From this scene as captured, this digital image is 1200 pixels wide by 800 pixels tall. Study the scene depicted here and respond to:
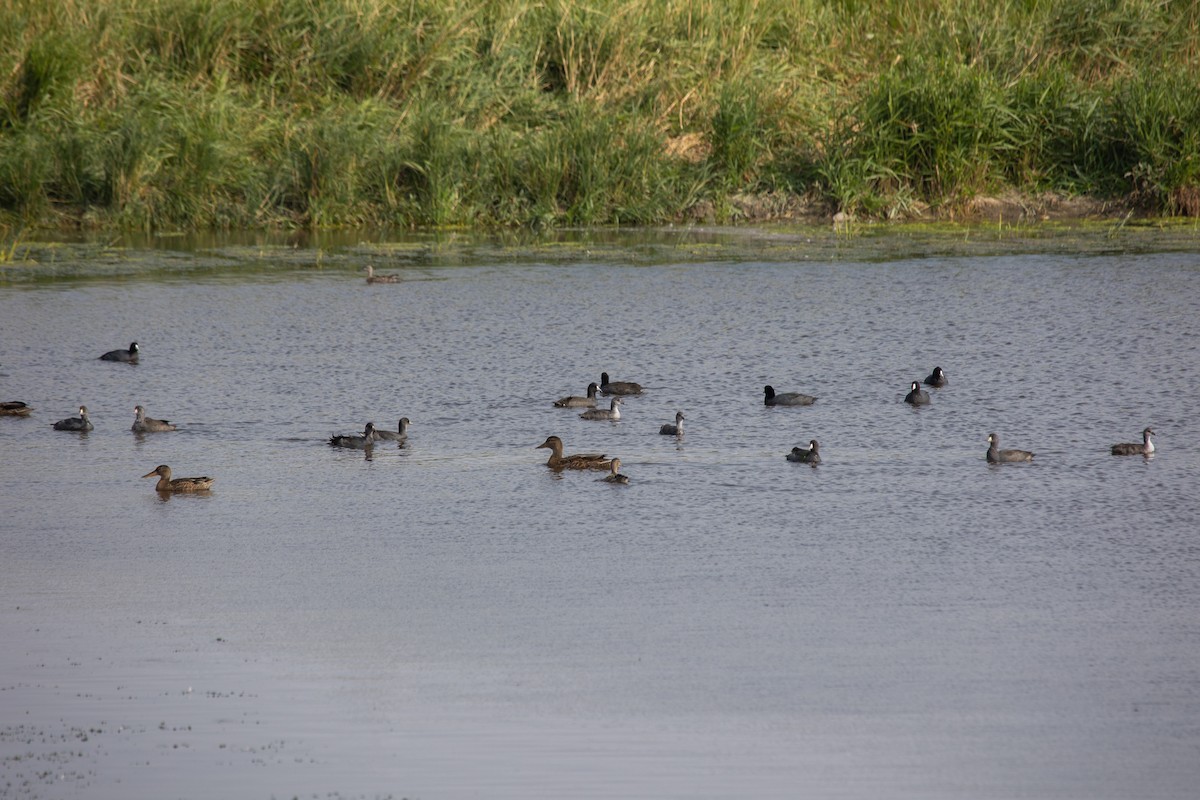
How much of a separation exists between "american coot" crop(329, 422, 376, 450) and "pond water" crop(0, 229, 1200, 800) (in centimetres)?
13

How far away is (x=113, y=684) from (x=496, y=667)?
5.76ft

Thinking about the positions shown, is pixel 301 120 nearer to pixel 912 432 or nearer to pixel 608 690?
pixel 912 432

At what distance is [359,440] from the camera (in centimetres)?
1291

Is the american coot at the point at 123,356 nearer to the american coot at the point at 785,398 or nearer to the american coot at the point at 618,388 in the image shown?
the american coot at the point at 618,388

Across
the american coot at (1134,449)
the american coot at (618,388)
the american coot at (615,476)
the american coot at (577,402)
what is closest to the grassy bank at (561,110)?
the american coot at (618,388)

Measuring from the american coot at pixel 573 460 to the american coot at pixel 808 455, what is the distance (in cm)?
136

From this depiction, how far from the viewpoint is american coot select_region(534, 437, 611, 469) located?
1220cm

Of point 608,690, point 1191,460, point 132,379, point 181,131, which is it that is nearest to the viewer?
point 608,690

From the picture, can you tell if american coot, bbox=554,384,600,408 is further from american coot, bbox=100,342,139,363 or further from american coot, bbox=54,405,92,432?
american coot, bbox=100,342,139,363

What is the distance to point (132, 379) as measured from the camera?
15711 mm

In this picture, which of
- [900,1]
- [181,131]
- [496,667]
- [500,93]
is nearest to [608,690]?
[496,667]

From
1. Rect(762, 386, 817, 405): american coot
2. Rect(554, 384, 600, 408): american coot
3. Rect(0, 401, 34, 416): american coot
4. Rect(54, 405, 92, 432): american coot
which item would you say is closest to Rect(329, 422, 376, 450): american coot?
Rect(554, 384, 600, 408): american coot

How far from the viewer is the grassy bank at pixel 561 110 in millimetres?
24062

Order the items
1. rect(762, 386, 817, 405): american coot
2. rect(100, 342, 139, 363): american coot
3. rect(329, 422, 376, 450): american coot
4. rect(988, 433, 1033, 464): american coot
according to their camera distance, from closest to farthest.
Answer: rect(988, 433, 1033, 464): american coot < rect(329, 422, 376, 450): american coot < rect(762, 386, 817, 405): american coot < rect(100, 342, 139, 363): american coot
